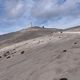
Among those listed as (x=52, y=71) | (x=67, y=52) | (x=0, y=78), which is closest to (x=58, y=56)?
(x=67, y=52)

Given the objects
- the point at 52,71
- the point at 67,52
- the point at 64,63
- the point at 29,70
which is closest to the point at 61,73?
the point at 52,71

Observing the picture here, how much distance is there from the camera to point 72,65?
7.95 metres

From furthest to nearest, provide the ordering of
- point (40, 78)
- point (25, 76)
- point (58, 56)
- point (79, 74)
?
point (58, 56) → point (25, 76) → point (40, 78) → point (79, 74)

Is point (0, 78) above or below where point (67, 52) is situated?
below

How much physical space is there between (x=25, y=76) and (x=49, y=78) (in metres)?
1.21

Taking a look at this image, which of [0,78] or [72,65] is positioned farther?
[0,78]

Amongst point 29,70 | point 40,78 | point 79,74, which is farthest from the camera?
point 29,70

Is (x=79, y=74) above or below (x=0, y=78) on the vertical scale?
above

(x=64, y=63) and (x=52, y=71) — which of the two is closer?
(x=52, y=71)

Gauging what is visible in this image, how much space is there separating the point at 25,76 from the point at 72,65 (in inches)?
69.4

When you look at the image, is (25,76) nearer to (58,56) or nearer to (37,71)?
(37,71)

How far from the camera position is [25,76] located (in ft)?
26.7

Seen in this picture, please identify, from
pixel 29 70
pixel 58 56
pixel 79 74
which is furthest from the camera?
pixel 58 56

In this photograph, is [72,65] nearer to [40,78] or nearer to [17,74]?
[40,78]
